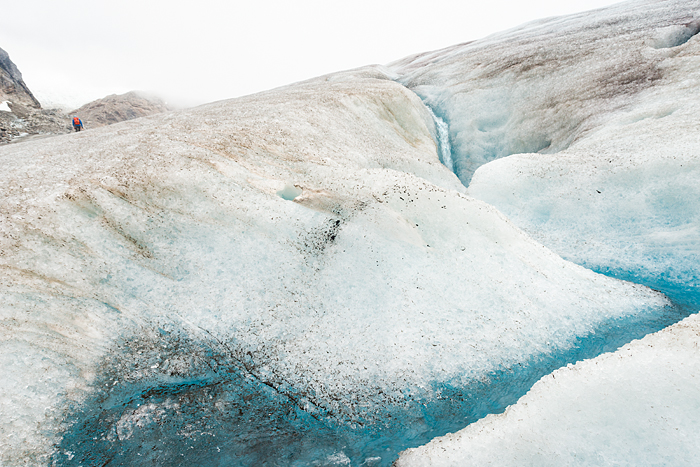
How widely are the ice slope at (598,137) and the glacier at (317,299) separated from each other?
131 millimetres

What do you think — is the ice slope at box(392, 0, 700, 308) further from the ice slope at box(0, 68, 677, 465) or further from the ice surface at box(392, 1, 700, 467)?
the ice slope at box(0, 68, 677, 465)

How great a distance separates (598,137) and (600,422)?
1665cm

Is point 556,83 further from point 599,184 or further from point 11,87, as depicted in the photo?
point 11,87

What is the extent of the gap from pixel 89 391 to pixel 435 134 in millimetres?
25912

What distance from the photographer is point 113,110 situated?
68.4m

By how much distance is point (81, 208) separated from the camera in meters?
9.76

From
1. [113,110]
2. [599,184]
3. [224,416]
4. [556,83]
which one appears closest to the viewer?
[224,416]

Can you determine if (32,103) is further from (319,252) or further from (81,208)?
(319,252)

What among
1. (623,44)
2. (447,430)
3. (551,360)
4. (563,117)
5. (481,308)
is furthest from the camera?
(623,44)

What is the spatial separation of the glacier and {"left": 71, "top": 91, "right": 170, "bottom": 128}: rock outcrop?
58.4 m

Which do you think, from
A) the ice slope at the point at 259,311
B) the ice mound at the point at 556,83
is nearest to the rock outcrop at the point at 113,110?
the ice mound at the point at 556,83

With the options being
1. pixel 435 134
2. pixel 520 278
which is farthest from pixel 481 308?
pixel 435 134

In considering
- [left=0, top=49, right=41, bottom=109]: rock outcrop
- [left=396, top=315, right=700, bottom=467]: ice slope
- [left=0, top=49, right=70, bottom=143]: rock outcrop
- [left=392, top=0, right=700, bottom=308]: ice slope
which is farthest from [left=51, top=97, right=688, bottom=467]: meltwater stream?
[left=0, top=49, right=41, bottom=109]: rock outcrop

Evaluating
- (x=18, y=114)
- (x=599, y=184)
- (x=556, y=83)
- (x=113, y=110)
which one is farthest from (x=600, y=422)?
(x=113, y=110)
